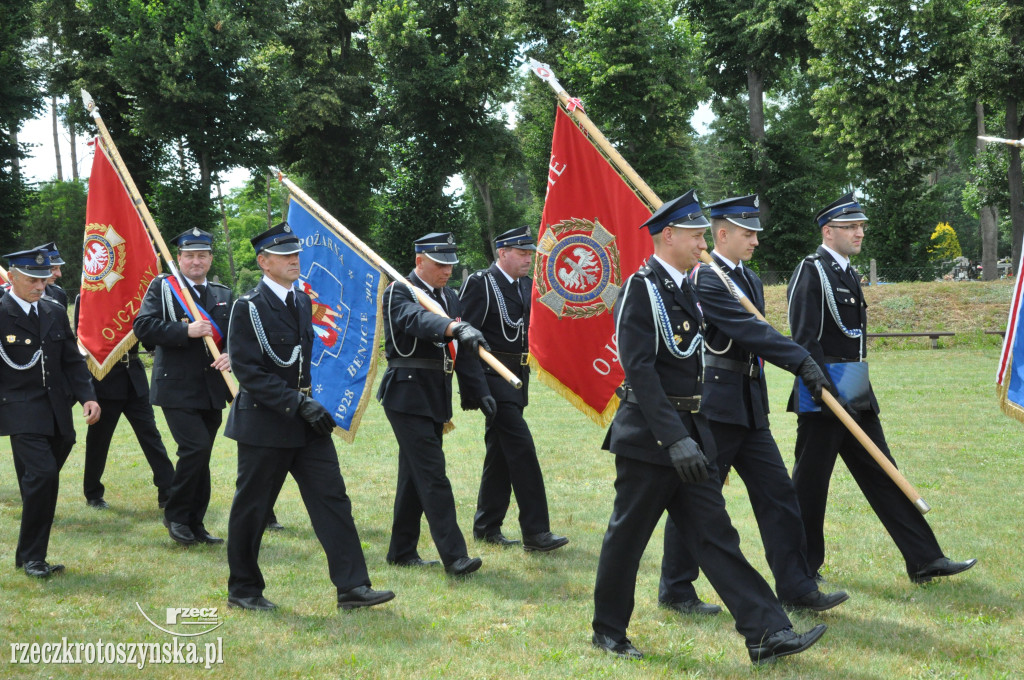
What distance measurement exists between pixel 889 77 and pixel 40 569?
3410 centimetres

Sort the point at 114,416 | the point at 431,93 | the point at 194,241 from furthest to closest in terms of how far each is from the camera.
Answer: the point at 431,93 → the point at 114,416 → the point at 194,241

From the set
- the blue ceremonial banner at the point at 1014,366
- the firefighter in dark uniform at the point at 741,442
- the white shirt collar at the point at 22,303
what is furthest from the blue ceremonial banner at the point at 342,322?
the blue ceremonial banner at the point at 1014,366

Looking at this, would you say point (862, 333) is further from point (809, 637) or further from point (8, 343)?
point (8, 343)

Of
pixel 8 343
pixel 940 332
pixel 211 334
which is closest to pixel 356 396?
pixel 211 334

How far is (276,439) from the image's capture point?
18.8 ft

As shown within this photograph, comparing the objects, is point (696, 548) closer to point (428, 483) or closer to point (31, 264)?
point (428, 483)

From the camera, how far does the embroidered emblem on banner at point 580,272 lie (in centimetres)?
745

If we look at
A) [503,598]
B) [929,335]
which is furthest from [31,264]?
[929,335]

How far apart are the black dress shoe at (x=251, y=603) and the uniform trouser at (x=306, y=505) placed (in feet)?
0.10

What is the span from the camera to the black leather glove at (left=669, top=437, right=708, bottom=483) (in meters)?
4.66

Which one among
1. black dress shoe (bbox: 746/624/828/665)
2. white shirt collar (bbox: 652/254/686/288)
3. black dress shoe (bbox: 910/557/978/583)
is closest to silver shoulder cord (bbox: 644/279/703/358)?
white shirt collar (bbox: 652/254/686/288)

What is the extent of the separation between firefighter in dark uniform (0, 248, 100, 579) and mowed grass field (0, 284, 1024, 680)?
1.23ft

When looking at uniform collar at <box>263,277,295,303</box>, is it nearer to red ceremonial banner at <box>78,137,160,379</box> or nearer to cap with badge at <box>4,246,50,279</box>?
cap with badge at <box>4,246,50,279</box>

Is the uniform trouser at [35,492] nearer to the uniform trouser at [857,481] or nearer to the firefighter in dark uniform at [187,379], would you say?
the firefighter in dark uniform at [187,379]
